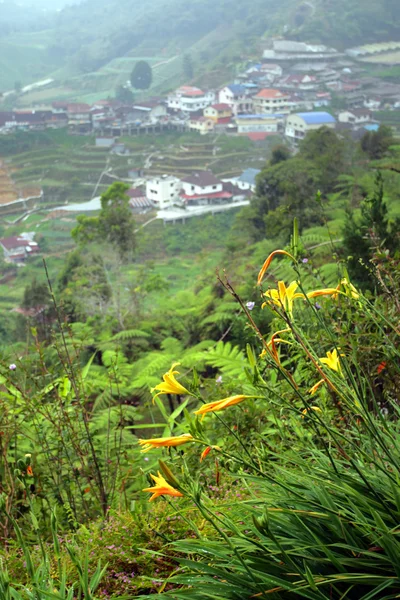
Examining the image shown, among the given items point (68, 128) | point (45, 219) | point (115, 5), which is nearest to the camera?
point (45, 219)

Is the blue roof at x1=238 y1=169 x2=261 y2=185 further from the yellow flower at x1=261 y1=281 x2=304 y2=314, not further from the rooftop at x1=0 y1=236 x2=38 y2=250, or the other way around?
the yellow flower at x1=261 y1=281 x2=304 y2=314

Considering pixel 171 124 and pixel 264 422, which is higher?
pixel 264 422

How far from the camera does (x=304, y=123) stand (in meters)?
31.5

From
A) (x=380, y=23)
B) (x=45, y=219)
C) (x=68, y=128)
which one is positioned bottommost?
(x=45, y=219)

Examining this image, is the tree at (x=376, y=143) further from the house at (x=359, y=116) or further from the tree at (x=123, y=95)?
the tree at (x=123, y=95)

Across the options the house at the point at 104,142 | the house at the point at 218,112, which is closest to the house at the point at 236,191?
the house at the point at 104,142

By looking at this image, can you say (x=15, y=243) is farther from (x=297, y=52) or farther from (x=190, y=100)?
(x=297, y=52)

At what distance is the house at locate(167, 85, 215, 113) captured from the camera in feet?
124

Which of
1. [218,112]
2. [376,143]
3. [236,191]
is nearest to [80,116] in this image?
[218,112]

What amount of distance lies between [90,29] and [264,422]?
219ft

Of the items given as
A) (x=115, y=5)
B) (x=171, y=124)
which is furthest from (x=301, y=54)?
(x=115, y=5)

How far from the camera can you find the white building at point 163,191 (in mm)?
25578

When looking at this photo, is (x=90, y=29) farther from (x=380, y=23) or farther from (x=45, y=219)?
(x=45, y=219)

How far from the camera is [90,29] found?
61.7m
